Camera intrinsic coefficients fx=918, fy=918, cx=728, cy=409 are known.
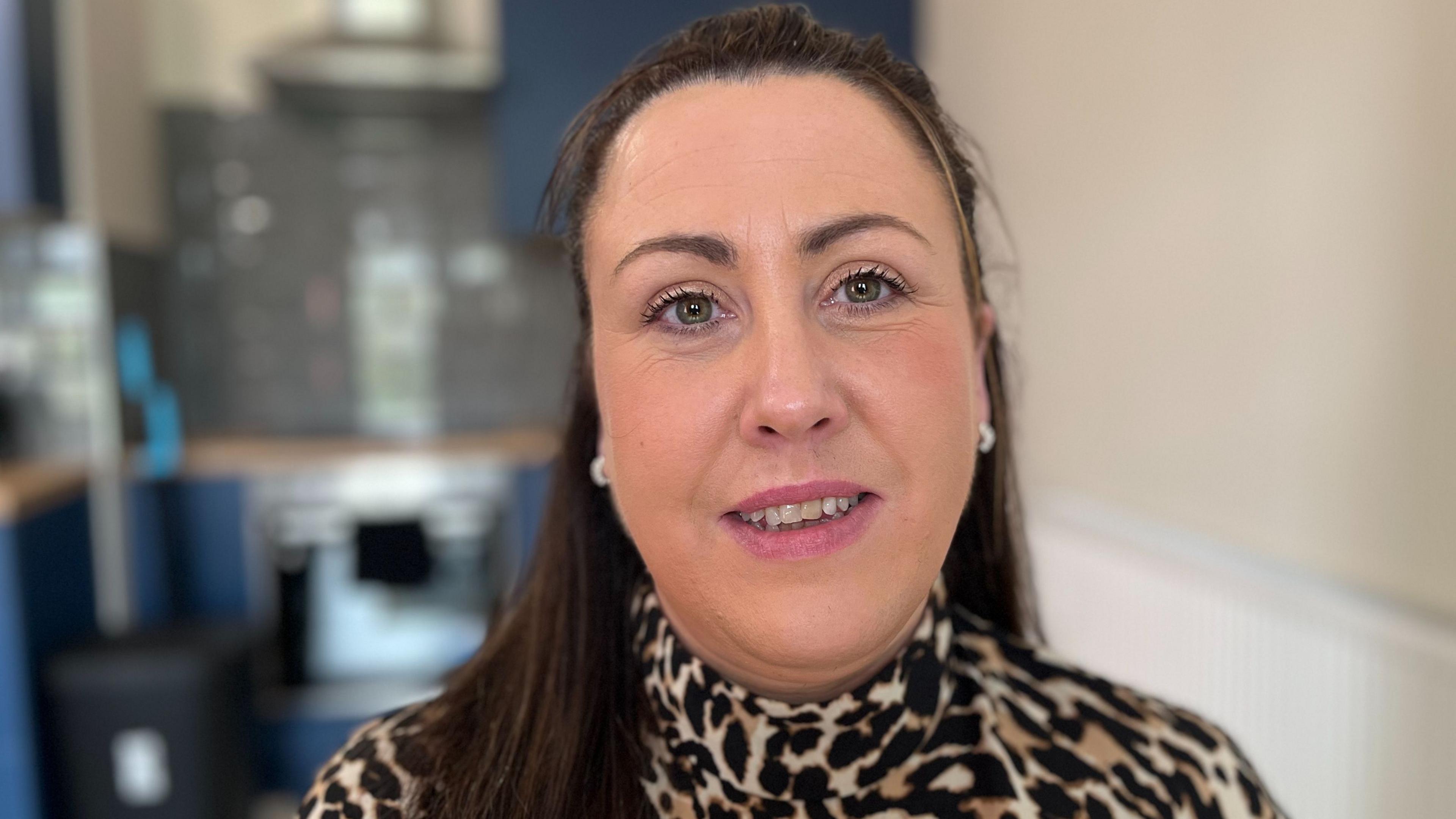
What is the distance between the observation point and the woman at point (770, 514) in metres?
0.63

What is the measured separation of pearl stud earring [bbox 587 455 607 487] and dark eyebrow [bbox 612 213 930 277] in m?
0.19

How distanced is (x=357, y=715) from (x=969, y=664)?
2.33 meters

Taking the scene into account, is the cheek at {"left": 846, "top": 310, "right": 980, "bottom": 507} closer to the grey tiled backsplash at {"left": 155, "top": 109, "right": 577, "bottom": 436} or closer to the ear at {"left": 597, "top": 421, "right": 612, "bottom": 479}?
the ear at {"left": 597, "top": 421, "right": 612, "bottom": 479}

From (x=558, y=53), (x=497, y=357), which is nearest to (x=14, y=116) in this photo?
(x=558, y=53)

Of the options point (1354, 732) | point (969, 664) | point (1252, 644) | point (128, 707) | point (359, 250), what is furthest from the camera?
point (359, 250)

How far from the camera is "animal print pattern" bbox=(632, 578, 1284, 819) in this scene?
2.27ft

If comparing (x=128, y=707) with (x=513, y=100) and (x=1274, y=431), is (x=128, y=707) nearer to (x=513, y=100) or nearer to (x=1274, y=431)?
(x=513, y=100)

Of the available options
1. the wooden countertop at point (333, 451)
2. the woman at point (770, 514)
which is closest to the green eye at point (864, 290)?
the woman at point (770, 514)

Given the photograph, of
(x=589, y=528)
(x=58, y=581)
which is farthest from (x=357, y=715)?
(x=589, y=528)

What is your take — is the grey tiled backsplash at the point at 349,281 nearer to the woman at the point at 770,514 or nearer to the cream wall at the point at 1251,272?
the cream wall at the point at 1251,272

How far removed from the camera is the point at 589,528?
0.84 m

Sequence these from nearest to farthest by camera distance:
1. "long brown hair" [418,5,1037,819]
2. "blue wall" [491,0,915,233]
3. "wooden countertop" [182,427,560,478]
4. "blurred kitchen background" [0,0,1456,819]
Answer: "long brown hair" [418,5,1037,819] → "blurred kitchen background" [0,0,1456,819] → "wooden countertop" [182,427,560,478] → "blue wall" [491,0,915,233]

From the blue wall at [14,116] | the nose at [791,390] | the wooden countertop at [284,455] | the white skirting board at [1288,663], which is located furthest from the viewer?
the wooden countertop at [284,455]

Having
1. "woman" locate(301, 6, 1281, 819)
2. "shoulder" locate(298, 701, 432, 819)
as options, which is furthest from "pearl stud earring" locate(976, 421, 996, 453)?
"shoulder" locate(298, 701, 432, 819)
